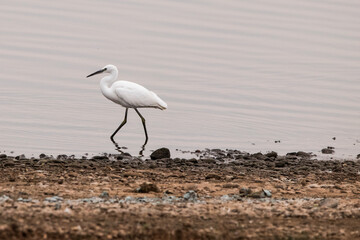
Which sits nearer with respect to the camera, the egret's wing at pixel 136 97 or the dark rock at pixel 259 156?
the dark rock at pixel 259 156

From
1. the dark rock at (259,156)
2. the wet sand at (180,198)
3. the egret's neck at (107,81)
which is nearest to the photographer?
the wet sand at (180,198)

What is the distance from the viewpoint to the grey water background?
16.3 metres

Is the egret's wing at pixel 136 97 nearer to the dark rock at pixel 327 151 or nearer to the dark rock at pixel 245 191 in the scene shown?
the dark rock at pixel 327 151

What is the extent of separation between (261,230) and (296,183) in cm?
385

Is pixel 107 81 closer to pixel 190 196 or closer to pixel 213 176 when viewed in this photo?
pixel 213 176

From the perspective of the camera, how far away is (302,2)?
36312mm

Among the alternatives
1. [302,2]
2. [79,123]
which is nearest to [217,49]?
[79,123]

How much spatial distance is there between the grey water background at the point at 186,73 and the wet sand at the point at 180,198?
2023 millimetres

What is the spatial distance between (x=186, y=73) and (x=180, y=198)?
40.8 feet

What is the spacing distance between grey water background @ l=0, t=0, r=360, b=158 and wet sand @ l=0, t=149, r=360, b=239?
6.64ft

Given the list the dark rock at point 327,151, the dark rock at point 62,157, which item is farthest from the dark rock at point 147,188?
the dark rock at point 327,151

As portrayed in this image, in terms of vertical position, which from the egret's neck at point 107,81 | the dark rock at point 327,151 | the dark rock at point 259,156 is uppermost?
the egret's neck at point 107,81

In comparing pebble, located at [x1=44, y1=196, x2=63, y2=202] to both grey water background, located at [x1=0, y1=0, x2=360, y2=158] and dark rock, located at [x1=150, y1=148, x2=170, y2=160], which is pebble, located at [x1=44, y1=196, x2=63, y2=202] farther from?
grey water background, located at [x1=0, y1=0, x2=360, y2=158]

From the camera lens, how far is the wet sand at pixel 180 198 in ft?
25.2
